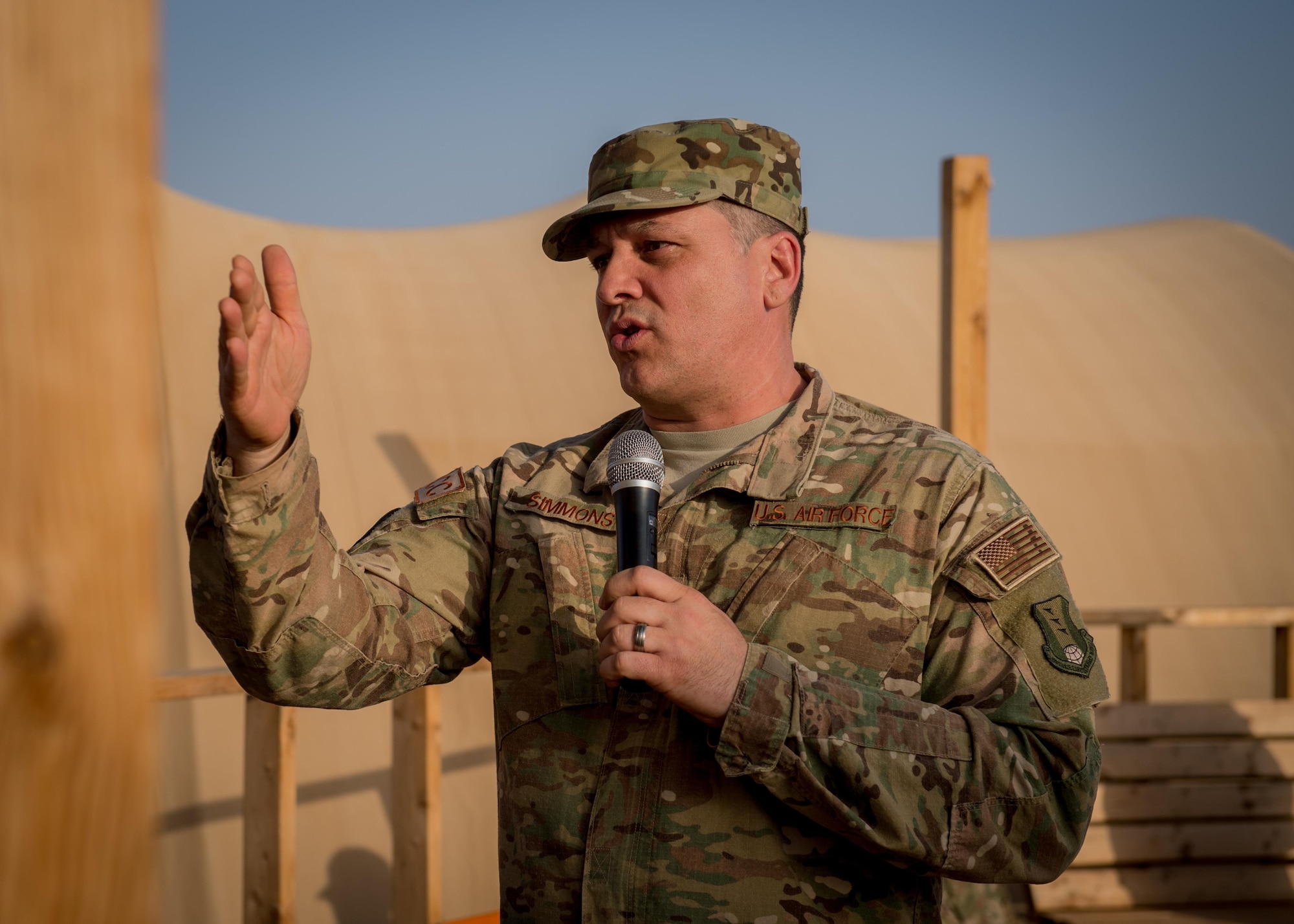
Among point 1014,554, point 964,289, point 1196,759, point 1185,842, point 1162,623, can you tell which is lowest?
point 1185,842

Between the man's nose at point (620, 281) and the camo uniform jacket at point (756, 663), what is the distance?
0.28 m

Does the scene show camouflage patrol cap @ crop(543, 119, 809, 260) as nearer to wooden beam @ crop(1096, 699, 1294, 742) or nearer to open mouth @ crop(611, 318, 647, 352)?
open mouth @ crop(611, 318, 647, 352)

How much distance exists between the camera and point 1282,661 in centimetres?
533

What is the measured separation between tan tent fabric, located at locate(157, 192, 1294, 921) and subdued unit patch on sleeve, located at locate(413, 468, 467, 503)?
4294mm

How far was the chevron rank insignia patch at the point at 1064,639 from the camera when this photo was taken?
5.31 feet

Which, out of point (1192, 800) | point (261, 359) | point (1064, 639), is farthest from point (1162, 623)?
point (261, 359)

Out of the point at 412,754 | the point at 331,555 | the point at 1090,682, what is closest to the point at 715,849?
the point at 1090,682

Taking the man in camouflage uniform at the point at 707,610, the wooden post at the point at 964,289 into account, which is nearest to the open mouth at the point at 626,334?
the man in camouflage uniform at the point at 707,610

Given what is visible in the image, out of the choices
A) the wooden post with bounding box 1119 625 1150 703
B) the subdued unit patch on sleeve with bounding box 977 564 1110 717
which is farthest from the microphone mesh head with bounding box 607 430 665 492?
the wooden post with bounding box 1119 625 1150 703

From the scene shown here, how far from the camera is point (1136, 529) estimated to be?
9758mm

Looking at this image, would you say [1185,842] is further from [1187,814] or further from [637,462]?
[637,462]

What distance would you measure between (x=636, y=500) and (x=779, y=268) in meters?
0.67

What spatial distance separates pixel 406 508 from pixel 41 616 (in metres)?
1.32

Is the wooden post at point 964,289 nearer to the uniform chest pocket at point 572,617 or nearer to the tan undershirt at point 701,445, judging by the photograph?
the tan undershirt at point 701,445
